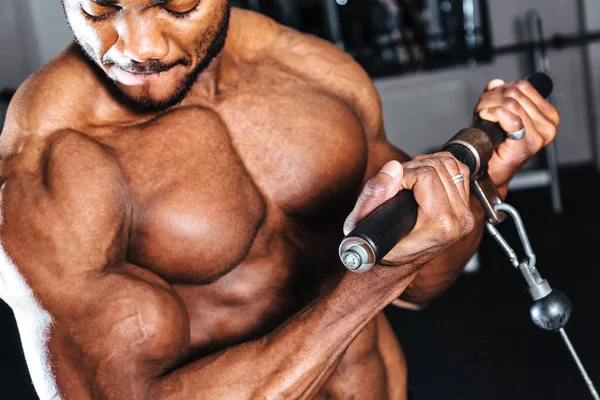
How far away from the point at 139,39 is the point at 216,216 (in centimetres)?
26

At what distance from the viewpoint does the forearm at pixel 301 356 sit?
2.98ft

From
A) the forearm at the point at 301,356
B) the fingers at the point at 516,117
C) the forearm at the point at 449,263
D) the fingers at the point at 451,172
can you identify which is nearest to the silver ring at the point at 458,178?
the fingers at the point at 451,172

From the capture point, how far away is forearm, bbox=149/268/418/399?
907 mm

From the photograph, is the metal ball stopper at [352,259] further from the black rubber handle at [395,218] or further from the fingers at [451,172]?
the fingers at [451,172]

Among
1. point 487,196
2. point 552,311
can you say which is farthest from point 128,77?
point 552,311

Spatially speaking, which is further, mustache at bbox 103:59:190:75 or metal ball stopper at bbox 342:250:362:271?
mustache at bbox 103:59:190:75

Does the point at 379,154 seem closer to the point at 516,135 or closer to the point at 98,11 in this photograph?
the point at 516,135

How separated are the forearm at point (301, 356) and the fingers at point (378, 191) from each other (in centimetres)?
15

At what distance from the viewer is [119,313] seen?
0.90 m

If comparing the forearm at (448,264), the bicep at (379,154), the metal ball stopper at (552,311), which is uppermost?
the bicep at (379,154)

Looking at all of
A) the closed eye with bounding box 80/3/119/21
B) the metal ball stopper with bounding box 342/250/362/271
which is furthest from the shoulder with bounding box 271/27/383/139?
the metal ball stopper with bounding box 342/250/362/271

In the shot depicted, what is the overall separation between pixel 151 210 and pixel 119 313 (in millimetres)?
154

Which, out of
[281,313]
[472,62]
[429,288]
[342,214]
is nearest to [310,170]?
[342,214]

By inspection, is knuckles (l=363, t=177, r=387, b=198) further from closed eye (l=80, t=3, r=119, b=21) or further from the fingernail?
closed eye (l=80, t=3, r=119, b=21)
